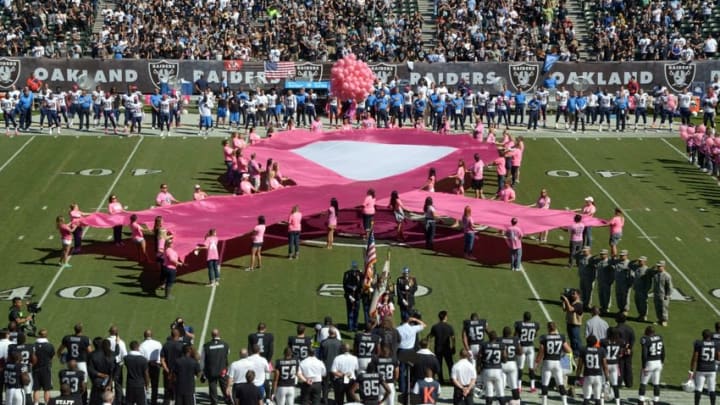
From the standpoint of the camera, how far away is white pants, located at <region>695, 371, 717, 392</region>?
892 inches

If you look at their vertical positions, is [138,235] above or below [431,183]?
below

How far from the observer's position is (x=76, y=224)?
102 ft

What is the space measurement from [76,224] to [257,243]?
428cm

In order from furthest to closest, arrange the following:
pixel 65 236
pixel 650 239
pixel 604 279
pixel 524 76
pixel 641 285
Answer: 1. pixel 524 76
2. pixel 650 239
3. pixel 65 236
4. pixel 604 279
5. pixel 641 285

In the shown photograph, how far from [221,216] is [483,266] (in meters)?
6.25

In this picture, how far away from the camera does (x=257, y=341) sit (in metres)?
22.3

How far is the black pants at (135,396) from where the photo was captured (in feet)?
70.9

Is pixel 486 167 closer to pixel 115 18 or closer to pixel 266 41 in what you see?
pixel 266 41

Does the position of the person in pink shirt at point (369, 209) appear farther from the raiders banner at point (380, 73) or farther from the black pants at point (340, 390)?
the raiders banner at point (380, 73)

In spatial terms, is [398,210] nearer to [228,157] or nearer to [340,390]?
[228,157]

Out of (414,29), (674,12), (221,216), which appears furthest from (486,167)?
(674,12)

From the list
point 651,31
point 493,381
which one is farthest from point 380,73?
point 493,381

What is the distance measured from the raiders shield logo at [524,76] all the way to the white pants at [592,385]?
31107 mm

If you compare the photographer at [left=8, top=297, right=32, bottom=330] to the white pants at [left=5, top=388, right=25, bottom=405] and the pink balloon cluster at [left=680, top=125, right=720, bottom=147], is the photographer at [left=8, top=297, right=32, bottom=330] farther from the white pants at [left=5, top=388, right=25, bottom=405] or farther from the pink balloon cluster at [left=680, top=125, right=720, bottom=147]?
the pink balloon cluster at [left=680, top=125, right=720, bottom=147]
